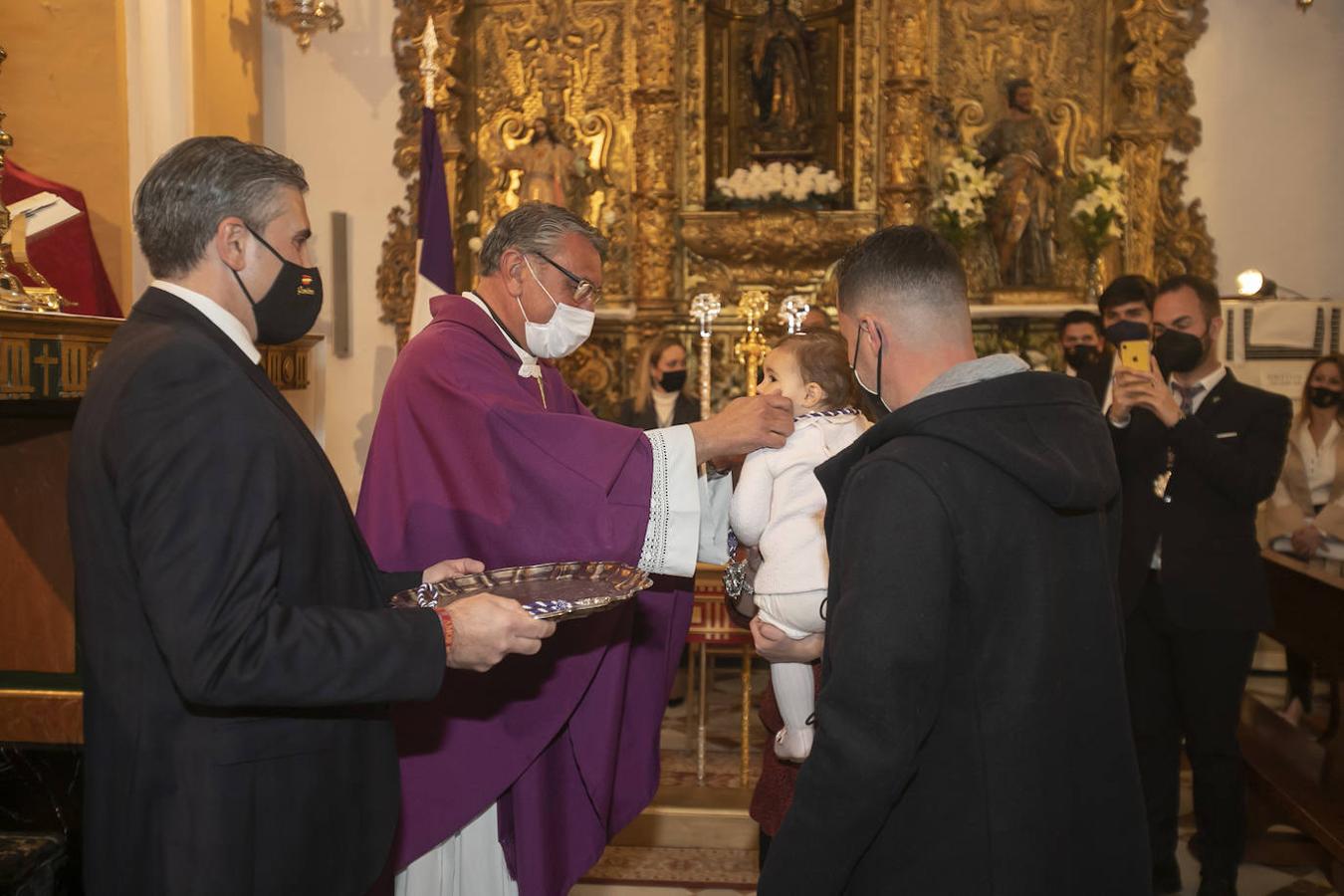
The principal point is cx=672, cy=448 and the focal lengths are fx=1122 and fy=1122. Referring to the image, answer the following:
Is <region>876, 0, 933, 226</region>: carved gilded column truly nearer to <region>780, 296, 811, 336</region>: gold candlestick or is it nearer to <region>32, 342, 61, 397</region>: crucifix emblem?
<region>780, 296, 811, 336</region>: gold candlestick

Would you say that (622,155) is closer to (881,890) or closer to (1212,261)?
(1212,261)

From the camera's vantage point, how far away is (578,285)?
292 centimetres

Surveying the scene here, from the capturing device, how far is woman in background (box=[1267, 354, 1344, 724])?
5.62 m

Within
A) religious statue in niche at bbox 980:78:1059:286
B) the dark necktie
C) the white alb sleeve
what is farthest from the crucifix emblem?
religious statue in niche at bbox 980:78:1059:286

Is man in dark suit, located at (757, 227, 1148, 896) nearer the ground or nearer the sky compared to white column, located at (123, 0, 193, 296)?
nearer the ground

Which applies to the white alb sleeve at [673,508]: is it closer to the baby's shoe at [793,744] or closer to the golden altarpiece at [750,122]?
the baby's shoe at [793,744]

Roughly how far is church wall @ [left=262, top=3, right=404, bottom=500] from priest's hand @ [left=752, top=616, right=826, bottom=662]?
589 centimetres

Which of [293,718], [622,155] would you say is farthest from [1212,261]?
[293,718]

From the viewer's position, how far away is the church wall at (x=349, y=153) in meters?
7.90

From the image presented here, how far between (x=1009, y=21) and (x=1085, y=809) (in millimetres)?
6986

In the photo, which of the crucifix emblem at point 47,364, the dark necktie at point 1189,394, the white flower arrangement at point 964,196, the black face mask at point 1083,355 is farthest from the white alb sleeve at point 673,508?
the white flower arrangement at point 964,196

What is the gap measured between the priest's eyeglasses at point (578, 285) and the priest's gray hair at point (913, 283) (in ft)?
3.84

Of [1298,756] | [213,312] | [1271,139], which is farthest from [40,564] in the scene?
[1271,139]

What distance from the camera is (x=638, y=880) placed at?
4133 mm
